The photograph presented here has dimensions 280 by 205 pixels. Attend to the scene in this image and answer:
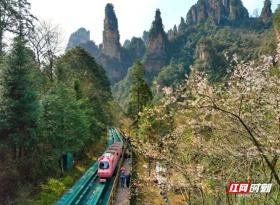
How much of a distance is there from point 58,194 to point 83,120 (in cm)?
1064

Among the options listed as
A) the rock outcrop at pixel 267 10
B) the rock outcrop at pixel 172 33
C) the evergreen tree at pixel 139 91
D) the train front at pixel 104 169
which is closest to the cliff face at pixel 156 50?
the rock outcrop at pixel 172 33

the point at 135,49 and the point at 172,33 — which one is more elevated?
the point at 172,33

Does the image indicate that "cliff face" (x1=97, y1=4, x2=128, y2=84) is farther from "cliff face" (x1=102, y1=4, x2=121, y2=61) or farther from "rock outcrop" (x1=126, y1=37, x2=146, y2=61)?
"rock outcrop" (x1=126, y1=37, x2=146, y2=61)

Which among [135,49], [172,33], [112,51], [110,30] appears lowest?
[112,51]

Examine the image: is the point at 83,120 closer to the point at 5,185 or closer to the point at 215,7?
the point at 5,185

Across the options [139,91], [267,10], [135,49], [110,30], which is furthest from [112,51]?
[139,91]

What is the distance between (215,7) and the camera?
155875mm

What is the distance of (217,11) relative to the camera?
6088 inches

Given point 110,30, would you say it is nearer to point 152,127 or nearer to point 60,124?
point 152,127

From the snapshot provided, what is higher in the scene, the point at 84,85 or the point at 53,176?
the point at 84,85

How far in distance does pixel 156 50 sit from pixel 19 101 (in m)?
125

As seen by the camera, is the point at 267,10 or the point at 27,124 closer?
the point at 27,124

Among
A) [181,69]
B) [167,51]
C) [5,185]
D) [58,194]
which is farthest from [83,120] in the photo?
[167,51]

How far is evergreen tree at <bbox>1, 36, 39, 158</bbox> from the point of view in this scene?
743 inches
